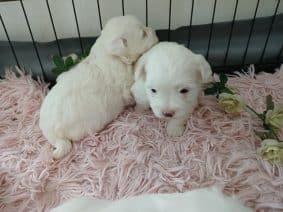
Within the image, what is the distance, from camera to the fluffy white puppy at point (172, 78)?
1278 mm

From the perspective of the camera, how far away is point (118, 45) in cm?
143

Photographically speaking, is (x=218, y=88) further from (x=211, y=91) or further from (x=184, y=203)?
(x=184, y=203)

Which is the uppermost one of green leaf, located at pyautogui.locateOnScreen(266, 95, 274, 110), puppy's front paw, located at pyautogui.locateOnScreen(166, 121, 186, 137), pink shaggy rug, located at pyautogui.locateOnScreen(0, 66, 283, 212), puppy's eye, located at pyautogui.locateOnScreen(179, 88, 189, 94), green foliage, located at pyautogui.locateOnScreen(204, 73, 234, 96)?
puppy's eye, located at pyautogui.locateOnScreen(179, 88, 189, 94)

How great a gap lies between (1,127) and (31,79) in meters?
0.27

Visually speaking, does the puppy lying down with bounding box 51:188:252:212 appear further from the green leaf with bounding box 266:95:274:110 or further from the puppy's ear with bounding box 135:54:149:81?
the green leaf with bounding box 266:95:274:110

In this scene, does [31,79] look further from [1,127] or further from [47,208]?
[47,208]

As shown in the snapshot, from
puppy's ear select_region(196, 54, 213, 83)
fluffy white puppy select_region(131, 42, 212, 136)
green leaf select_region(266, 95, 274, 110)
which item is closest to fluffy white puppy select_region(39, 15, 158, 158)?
fluffy white puppy select_region(131, 42, 212, 136)

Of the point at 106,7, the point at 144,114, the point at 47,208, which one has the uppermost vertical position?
the point at 106,7

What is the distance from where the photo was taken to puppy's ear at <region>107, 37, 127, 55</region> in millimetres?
1432

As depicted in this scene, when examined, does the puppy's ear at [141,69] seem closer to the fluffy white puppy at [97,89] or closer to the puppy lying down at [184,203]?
the fluffy white puppy at [97,89]

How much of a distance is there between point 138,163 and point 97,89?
32cm

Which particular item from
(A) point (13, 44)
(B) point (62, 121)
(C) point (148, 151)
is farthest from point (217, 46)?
(A) point (13, 44)

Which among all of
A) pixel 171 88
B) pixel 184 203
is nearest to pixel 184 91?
pixel 171 88

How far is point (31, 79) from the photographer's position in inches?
68.3
